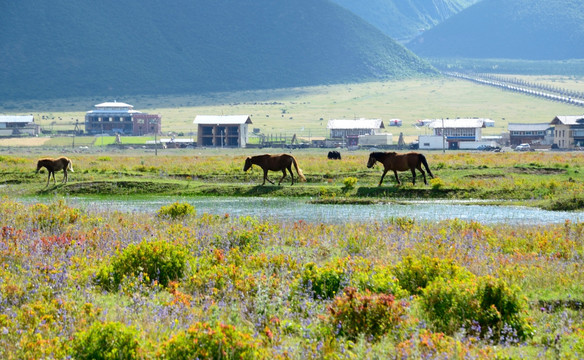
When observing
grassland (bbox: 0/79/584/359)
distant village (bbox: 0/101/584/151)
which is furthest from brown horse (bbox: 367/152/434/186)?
distant village (bbox: 0/101/584/151)

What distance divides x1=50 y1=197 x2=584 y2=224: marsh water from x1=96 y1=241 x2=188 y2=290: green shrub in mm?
10628

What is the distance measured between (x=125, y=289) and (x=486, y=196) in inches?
979

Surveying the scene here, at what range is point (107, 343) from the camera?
397 inches

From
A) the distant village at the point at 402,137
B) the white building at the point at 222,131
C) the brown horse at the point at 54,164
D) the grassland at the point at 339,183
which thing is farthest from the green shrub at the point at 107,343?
the white building at the point at 222,131

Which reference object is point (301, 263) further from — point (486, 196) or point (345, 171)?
point (345, 171)

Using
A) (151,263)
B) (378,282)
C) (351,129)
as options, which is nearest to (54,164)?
(151,263)

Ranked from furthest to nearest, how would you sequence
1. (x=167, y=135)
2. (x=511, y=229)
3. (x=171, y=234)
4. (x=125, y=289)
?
(x=167, y=135) → (x=511, y=229) → (x=171, y=234) → (x=125, y=289)

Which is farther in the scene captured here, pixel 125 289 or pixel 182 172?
pixel 182 172

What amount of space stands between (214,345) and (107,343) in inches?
52.8

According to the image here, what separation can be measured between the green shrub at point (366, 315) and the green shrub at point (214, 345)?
5.90 feet

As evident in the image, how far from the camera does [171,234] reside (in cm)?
1900

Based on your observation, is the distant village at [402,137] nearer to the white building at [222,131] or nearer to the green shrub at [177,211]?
the white building at [222,131]

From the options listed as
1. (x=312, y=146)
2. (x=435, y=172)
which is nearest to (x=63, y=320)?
(x=435, y=172)

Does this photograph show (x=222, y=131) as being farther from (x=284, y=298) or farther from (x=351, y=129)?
(x=284, y=298)
